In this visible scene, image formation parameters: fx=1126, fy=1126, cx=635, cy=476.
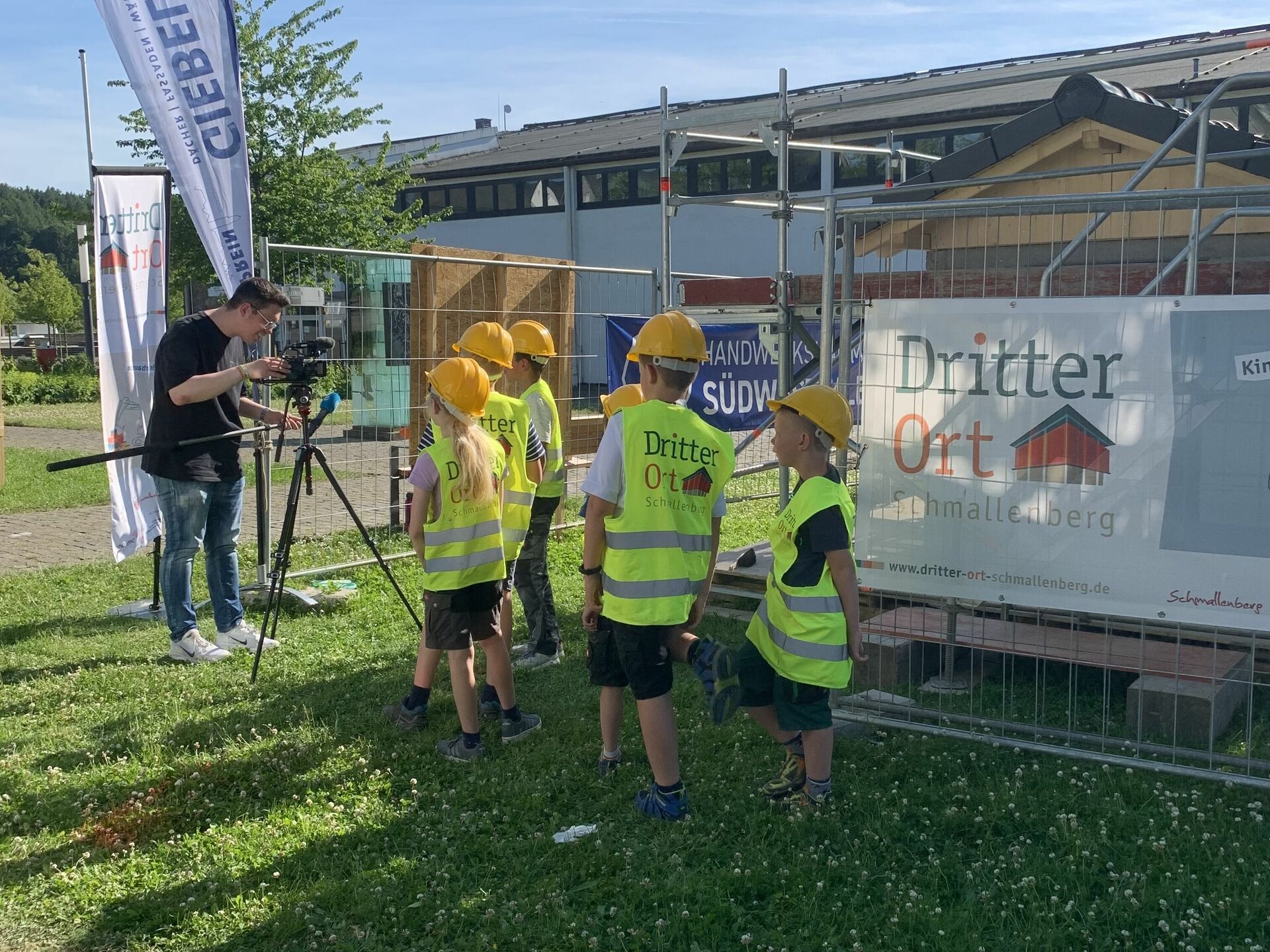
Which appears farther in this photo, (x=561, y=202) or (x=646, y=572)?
(x=561, y=202)

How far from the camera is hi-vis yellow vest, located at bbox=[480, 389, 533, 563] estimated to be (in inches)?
225

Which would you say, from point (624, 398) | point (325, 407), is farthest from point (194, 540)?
point (624, 398)

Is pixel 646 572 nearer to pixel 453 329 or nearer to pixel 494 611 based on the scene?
pixel 494 611

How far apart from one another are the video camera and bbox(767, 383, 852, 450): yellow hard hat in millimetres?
3199

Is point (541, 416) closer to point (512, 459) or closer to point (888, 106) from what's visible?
point (512, 459)

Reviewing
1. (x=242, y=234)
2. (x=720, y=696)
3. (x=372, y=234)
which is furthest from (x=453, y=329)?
(x=372, y=234)

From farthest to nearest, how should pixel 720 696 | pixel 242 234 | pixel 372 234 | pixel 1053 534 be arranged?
pixel 372 234
pixel 242 234
pixel 1053 534
pixel 720 696

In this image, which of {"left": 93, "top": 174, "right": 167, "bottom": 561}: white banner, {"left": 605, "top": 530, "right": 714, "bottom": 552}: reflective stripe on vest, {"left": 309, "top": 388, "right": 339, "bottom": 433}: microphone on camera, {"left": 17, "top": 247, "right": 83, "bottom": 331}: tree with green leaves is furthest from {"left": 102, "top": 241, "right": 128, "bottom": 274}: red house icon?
{"left": 17, "top": 247, "right": 83, "bottom": 331}: tree with green leaves

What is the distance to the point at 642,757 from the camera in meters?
4.96

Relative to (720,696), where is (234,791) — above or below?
below

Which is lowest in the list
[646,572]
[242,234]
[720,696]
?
[720,696]

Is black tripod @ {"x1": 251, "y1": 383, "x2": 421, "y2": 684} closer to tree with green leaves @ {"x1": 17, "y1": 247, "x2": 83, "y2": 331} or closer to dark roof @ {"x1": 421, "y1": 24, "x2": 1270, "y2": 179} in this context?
dark roof @ {"x1": 421, "y1": 24, "x2": 1270, "y2": 179}

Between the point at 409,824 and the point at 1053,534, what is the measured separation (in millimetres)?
2816

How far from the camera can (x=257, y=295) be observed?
6.28 meters
